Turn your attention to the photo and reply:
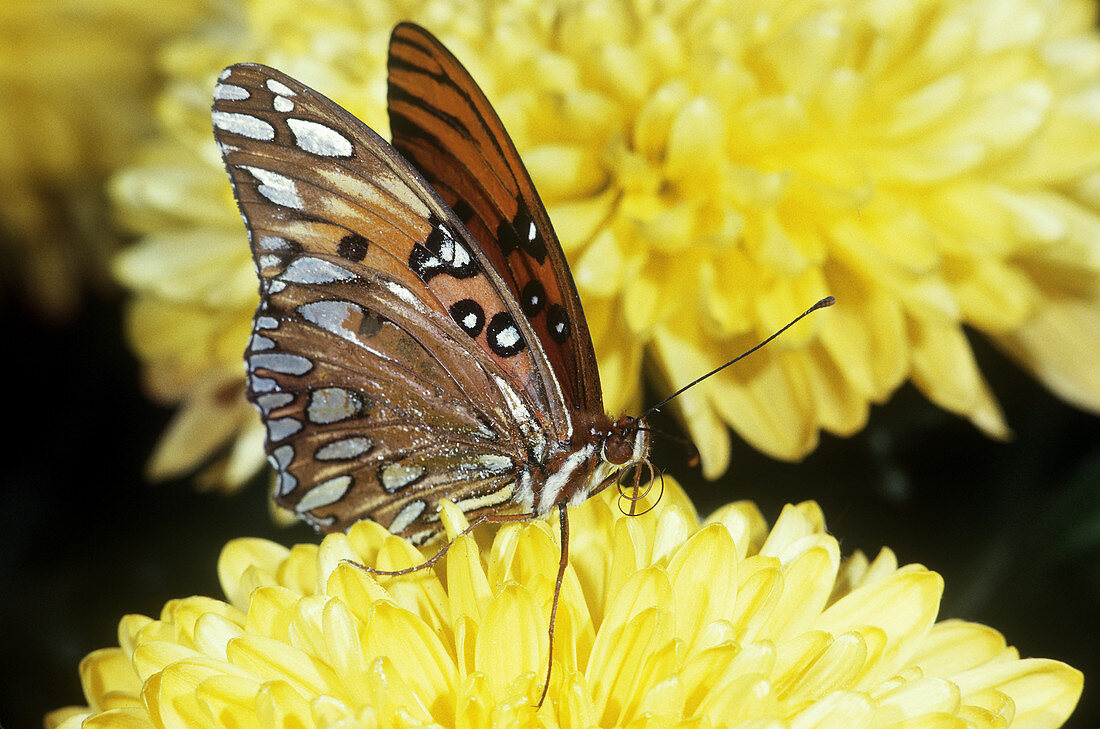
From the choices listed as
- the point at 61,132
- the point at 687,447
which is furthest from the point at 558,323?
the point at 61,132

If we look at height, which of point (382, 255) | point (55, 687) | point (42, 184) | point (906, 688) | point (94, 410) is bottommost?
point (906, 688)

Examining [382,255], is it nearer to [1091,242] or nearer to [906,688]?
[906,688]

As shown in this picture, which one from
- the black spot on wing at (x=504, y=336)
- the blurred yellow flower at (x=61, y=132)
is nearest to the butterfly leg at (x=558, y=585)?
the black spot on wing at (x=504, y=336)

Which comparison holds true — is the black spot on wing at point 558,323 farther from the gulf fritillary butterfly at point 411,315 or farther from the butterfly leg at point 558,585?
the butterfly leg at point 558,585

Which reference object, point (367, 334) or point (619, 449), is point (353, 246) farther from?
point (619, 449)

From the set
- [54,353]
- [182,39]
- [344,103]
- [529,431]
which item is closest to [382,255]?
[529,431]
